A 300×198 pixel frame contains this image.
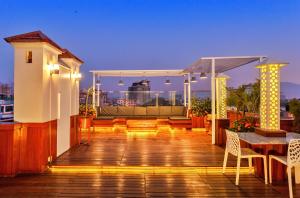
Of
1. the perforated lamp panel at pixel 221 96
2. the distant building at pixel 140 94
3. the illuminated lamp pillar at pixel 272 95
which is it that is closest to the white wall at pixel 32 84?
the illuminated lamp pillar at pixel 272 95

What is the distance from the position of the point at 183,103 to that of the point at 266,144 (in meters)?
8.33

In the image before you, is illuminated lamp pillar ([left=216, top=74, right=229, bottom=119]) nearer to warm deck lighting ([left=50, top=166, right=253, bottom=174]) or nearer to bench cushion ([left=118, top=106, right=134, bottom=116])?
warm deck lighting ([left=50, top=166, right=253, bottom=174])

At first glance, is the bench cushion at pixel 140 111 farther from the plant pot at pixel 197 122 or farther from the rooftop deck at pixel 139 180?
the rooftop deck at pixel 139 180

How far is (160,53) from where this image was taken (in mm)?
24906

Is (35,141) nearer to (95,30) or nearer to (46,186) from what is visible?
(46,186)

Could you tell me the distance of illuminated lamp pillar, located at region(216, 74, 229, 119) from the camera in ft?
23.8

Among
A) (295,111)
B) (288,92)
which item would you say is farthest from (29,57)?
(288,92)

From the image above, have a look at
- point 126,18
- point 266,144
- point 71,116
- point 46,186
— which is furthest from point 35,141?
point 126,18

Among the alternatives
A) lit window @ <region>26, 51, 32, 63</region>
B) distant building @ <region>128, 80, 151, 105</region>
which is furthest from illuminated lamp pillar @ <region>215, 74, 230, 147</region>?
distant building @ <region>128, 80, 151, 105</region>

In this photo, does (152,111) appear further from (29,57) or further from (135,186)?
(135,186)

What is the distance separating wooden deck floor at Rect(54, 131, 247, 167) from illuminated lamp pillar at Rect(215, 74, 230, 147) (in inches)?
14.1

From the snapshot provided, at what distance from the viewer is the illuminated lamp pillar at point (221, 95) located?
7.27 meters

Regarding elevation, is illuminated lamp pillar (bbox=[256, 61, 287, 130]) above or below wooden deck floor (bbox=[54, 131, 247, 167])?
above

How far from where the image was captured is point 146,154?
5.44 m
